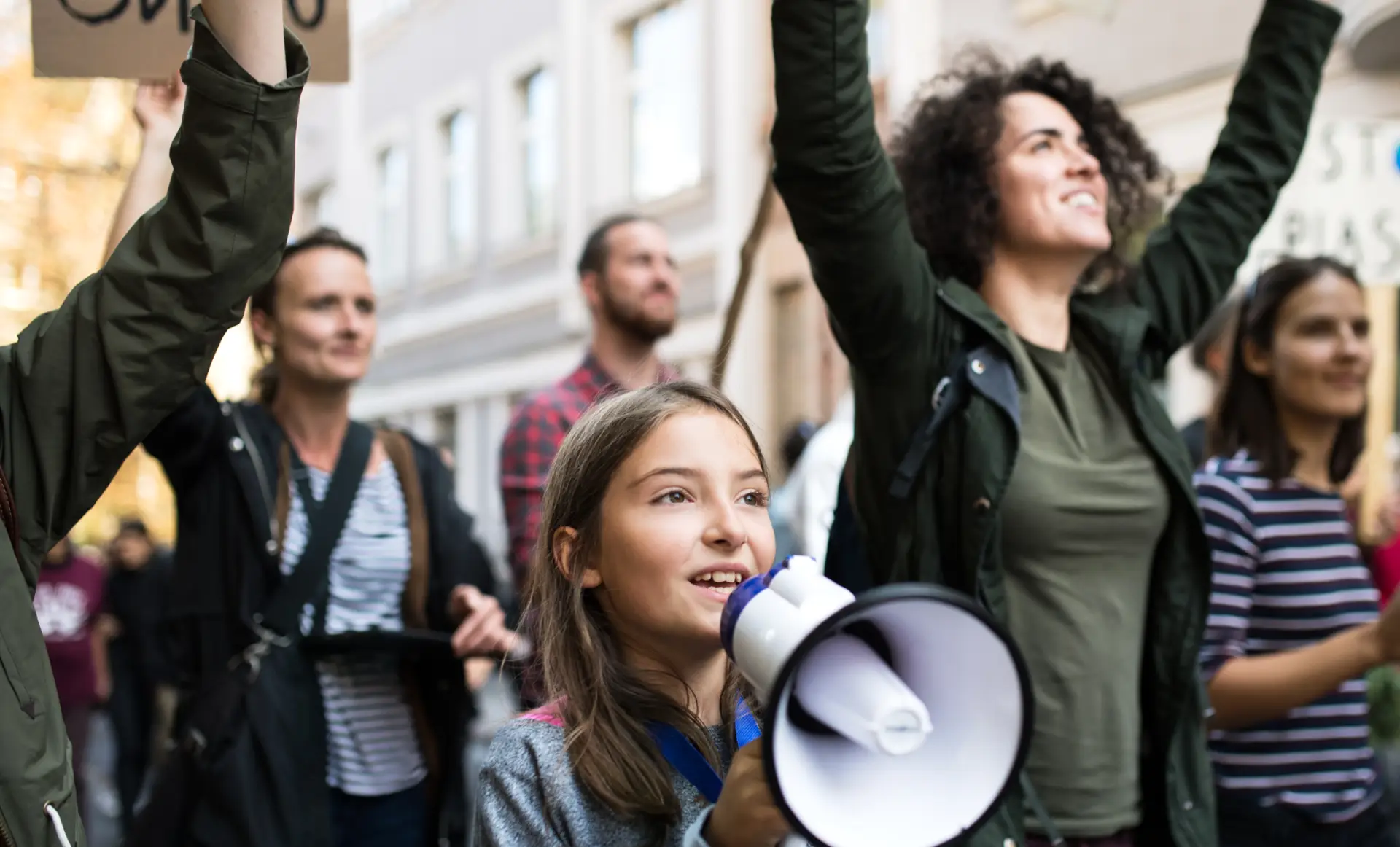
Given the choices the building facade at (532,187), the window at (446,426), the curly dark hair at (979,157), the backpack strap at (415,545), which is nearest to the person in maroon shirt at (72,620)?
the building facade at (532,187)

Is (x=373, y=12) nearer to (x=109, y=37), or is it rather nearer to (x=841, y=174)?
(x=109, y=37)

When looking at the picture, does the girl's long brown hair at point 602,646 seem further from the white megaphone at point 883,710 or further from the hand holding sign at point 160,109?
the hand holding sign at point 160,109

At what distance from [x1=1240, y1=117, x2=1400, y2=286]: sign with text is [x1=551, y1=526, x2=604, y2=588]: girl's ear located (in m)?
2.78

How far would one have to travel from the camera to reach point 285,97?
1666mm

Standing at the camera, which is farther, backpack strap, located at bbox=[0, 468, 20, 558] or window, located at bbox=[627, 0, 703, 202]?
window, located at bbox=[627, 0, 703, 202]

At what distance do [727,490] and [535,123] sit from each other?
16.9 m

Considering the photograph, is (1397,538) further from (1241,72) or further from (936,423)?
(936,423)

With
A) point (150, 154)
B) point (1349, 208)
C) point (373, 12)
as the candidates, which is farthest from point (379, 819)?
point (373, 12)

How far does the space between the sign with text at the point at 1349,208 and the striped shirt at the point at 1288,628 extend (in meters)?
1.42

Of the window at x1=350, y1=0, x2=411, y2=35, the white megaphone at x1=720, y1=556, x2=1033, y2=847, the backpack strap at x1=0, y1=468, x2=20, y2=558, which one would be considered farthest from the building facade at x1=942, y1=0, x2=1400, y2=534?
the window at x1=350, y1=0, x2=411, y2=35

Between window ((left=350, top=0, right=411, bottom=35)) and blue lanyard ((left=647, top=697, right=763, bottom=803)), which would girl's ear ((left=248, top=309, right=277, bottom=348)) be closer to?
blue lanyard ((left=647, top=697, right=763, bottom=803))

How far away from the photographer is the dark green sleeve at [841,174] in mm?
2057

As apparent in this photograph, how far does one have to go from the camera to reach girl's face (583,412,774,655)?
1.71 m

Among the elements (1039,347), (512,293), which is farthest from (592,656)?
(512,293)
